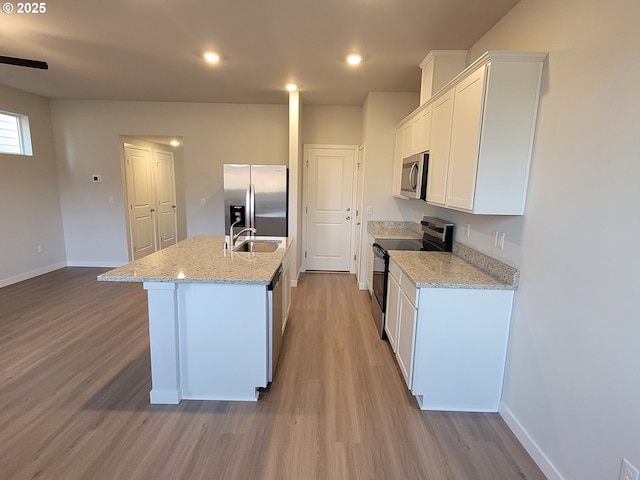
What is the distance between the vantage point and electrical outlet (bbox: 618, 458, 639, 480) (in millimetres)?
1217

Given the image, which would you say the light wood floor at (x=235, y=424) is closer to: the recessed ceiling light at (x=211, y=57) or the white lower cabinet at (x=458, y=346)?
the white lower cabinet at (x=458, y=346)

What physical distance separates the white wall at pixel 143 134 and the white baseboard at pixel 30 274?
36 cm

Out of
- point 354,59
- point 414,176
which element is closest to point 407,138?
point 414,176

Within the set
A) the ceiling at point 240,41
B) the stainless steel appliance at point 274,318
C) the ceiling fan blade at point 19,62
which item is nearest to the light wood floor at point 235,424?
the stainless steel appliance at point 274,318

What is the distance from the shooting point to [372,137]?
4.35m

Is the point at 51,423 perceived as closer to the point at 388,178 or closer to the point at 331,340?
the point at 331,340

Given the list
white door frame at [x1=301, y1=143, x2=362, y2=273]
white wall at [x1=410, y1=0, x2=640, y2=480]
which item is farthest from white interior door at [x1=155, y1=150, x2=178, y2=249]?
white wall at [x1=410, y1=0, x2=640, y2=480]

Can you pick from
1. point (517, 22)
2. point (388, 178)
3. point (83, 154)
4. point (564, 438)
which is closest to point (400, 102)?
point (388, 178)

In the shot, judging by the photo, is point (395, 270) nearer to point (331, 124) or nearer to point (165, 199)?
point (331, 124)

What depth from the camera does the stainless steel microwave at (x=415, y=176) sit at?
9.65 feet

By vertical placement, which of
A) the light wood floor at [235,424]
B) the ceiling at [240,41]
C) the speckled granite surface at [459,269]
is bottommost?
the light wood floor at [235,424]

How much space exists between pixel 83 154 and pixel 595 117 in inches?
248

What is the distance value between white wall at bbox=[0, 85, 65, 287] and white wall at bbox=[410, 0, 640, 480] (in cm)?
595

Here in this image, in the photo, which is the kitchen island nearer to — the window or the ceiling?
the ceiling
